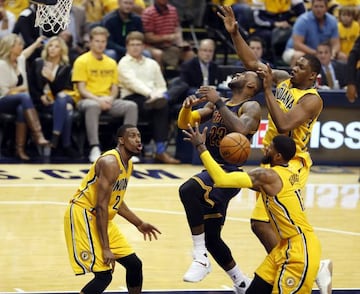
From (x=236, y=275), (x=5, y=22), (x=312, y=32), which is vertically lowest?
(x=236, y=275)

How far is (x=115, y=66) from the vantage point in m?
14.1

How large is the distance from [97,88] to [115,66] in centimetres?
37

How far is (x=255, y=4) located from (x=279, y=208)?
30.4 ft

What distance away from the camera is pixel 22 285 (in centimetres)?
850

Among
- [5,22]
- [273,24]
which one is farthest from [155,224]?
[273,24]

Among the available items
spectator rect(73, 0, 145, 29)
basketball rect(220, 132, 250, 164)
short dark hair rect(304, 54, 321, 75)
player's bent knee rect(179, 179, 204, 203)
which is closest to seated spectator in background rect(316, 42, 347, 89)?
spectator rect(73, 0, 145, 29)

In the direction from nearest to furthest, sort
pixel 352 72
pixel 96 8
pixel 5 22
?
pixel 352 72 < pixel 5 22 < pixel 96 8

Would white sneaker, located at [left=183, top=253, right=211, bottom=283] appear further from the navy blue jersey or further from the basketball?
the basketball

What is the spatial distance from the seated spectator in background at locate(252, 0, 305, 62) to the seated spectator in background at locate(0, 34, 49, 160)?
155 inches

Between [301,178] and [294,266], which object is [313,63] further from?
[294,266]

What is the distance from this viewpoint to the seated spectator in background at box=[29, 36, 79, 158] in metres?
13.8

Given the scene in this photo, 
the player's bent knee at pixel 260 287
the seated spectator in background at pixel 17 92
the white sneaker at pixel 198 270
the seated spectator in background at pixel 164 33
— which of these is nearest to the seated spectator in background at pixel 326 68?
the seated spectator in background at pixel 164 33

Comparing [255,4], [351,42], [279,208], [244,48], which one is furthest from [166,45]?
[279,208]

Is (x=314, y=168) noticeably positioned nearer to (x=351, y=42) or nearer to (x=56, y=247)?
(x=351, y=42)
